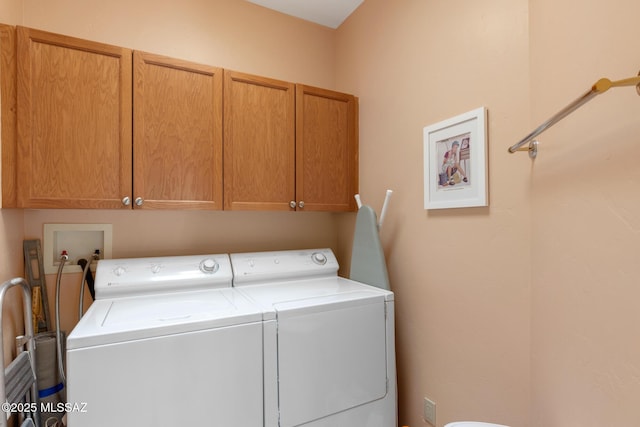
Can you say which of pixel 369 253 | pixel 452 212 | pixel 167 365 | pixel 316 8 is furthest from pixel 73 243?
pixel 316 8

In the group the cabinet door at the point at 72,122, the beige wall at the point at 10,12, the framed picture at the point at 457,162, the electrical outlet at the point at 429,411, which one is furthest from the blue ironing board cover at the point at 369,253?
the beige wall at the point at 10,12

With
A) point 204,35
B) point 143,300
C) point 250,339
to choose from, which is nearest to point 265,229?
point 143,300

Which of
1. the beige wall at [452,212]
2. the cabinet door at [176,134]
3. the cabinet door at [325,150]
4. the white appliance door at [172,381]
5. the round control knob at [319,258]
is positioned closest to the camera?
the white appliance door at [172,381]

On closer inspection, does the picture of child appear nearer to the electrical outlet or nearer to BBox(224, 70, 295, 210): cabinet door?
BBox(224, 70, 295, 210): cabinet door

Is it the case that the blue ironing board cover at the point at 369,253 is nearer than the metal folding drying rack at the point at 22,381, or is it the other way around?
the metal folding drying rack at the point at 22,381

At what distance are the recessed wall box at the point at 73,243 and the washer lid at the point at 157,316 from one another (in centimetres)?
35

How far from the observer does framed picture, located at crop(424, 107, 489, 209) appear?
136 centimetres

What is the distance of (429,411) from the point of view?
1.63m

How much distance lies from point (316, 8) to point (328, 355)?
2187mm

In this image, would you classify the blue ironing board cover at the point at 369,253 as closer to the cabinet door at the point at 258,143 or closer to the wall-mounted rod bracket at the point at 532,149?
the cabinet door at the point at 258,143

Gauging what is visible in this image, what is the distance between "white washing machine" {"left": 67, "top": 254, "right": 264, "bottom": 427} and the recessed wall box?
14.6 inches

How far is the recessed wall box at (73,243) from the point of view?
1644 millimetres

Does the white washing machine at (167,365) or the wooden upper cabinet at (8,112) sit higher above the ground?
the wooden upper cabinet at (8,112)

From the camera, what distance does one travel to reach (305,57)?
2350mm
